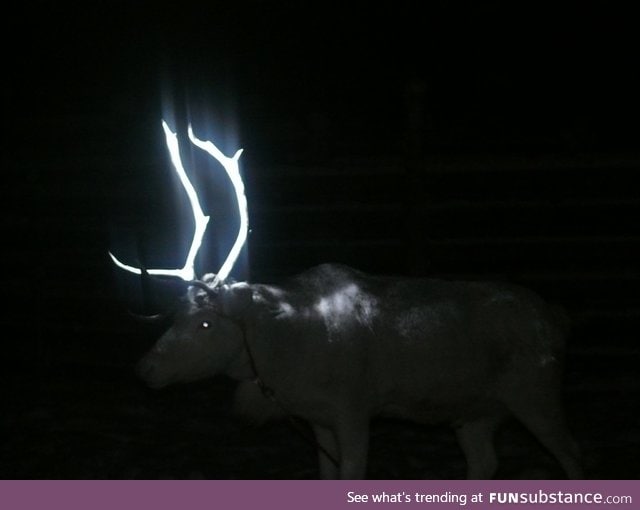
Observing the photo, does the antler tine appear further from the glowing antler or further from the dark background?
the dark background

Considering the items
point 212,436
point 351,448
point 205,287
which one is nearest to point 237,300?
point 205,287

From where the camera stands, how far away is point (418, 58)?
10867 mm

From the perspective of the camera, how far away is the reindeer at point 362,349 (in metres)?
5.15

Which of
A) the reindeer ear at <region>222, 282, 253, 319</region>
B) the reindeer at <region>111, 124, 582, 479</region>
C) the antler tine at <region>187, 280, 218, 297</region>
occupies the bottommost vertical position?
the reindeer at <region>111, 124, 582, 479</region>

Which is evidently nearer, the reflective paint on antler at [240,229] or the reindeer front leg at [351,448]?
the reindeer front leg at [351,448]

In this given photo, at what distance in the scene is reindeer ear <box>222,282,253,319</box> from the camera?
16.9ft

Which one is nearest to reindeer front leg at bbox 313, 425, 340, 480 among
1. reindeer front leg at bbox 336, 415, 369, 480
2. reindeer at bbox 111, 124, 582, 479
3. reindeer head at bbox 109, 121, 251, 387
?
reindeer at bbox 111, 124, 582, 479

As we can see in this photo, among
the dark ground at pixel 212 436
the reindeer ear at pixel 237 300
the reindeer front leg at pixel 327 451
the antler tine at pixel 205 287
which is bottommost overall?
the dark ground at pixel 212 436

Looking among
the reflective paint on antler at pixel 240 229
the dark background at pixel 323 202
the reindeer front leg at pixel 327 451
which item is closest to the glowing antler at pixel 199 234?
the reflective paint on antler at pixel 240 229

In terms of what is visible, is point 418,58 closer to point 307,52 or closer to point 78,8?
point 307,52

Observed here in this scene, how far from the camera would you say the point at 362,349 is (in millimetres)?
5266

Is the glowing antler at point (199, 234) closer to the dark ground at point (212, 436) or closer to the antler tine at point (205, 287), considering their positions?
the antler tine at point (205, 287)

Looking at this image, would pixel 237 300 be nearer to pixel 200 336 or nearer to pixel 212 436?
pixel 200 336

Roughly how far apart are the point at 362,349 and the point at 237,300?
0.57m
